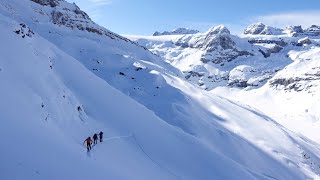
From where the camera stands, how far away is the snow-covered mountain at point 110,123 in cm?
2289

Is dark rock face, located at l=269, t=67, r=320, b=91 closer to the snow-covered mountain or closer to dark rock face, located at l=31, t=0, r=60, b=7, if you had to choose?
dark rock face, located at l=31, t=0, r=60, b=7

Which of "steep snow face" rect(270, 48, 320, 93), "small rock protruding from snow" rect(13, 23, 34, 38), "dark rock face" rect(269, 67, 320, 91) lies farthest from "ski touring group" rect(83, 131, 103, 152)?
"dark rock face" rect(269, 67, 320, 91)

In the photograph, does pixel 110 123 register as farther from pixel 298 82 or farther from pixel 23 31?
pixel 298 82

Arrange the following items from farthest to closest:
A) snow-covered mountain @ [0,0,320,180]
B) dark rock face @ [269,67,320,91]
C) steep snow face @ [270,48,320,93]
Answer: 1. dark rock face @ [269,67,320,91]
2. steep snow face @ [270,48,320,93]
3. snow-covered mountain @ [0,0,320,180]

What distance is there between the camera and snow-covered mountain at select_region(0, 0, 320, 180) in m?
22.9

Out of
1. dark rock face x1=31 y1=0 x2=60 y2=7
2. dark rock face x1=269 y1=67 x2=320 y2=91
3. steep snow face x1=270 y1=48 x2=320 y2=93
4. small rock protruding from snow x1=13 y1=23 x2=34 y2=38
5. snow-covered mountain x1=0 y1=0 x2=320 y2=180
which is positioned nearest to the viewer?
snow-covered mountain x1=0 y1=0 x2=320 y2=180

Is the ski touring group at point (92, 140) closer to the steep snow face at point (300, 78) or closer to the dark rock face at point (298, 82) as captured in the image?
the steep snow face at point (300, 78)

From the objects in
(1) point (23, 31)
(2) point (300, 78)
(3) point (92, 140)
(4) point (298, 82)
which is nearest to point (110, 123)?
(3) point (92, 140)

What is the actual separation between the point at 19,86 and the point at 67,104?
22.4 feet

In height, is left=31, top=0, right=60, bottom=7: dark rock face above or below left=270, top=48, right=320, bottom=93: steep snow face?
below

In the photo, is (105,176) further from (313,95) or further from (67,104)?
(313,95)

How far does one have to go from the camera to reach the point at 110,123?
4050 cm

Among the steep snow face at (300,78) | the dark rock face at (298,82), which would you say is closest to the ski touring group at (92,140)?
the steep snow face at (300,78)

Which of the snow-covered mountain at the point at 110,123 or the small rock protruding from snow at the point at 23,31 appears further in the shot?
the small rock protruding from snow at the point at 23,31
